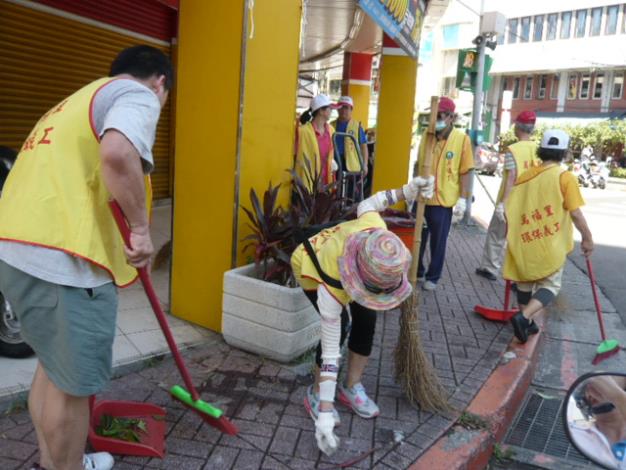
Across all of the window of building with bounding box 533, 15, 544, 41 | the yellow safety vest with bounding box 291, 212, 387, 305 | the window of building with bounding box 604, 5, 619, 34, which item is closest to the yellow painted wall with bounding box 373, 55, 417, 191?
the yellow safety vest with bounding box 291, 212, 387, 305

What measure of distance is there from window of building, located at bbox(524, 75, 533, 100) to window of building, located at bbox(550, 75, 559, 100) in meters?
1.96

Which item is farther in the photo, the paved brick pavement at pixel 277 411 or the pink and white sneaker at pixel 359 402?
the pink and white sneaker at pixel 359 402

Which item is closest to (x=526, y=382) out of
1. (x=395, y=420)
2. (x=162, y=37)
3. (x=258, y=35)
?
(x=395, y=420)

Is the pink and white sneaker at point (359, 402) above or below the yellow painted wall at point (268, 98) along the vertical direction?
below

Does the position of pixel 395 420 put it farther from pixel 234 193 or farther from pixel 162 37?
pixel 162 37

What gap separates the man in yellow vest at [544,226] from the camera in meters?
4.55

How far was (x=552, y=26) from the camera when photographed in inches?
1674

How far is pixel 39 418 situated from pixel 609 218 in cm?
1329

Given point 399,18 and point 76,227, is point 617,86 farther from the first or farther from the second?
point 76,227

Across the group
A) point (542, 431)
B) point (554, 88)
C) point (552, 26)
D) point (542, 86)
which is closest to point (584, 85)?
point (554, 88)

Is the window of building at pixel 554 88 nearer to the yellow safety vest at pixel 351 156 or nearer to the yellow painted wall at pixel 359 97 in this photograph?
the yellow painted wall at pixel 359 97

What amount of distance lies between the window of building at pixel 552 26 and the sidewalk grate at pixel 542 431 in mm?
43711

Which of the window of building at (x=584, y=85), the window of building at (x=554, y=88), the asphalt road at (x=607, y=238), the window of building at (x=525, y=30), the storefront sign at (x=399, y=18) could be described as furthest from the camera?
the window of building at (x=525, y=30)

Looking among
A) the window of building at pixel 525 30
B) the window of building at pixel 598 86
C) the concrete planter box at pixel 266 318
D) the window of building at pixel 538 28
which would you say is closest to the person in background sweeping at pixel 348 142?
the concrete planter box at pixel 266 318
